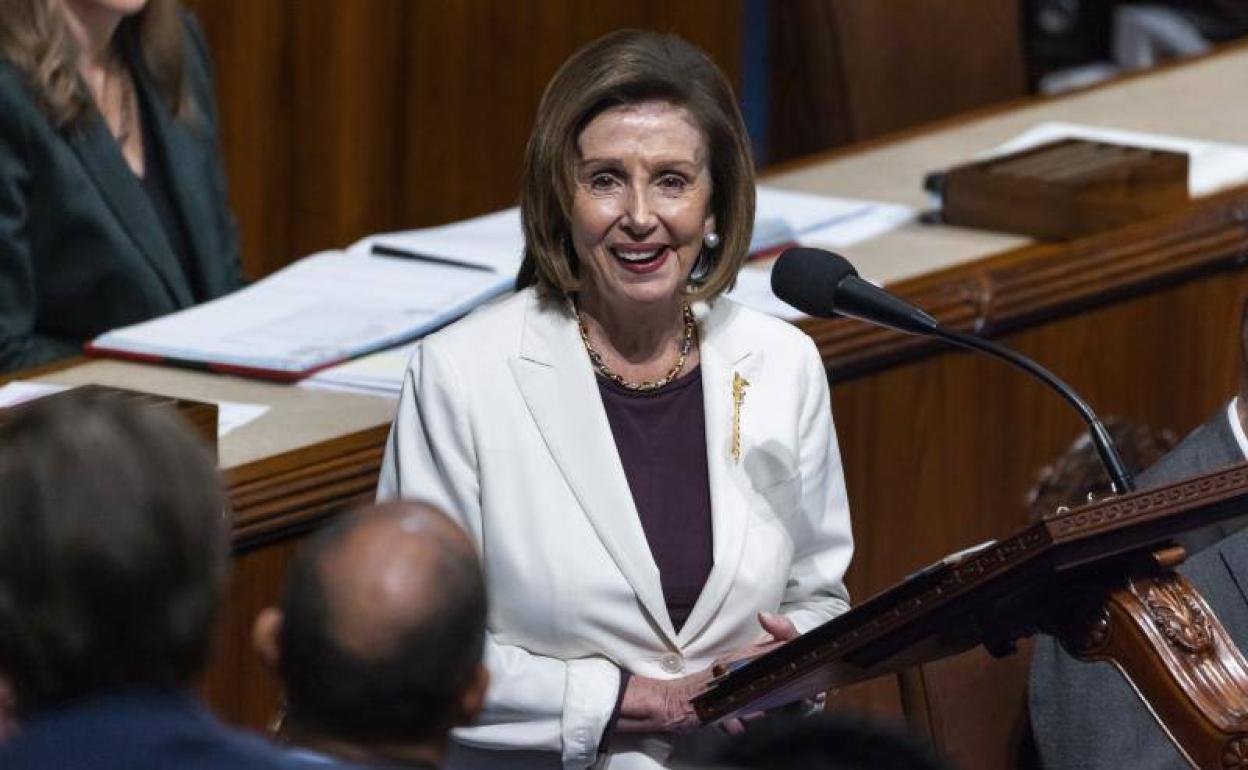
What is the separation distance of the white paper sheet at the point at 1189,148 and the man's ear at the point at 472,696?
282 cm

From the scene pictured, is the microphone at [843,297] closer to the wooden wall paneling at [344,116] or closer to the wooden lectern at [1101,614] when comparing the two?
the wooden lectern at [1101,614]

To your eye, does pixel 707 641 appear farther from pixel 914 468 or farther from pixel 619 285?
pixel 914 468

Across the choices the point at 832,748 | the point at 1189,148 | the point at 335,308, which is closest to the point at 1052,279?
the point at 1189,148

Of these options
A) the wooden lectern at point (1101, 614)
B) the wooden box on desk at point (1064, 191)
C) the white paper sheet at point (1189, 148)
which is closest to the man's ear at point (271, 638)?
the wooden lectern at point (1101, 614)

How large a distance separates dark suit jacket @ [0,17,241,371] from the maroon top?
4.07 feet

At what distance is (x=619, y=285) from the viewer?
2.71 metres

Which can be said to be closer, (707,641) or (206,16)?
(707,641)

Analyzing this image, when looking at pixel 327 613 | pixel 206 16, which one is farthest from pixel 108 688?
pixel 206 16

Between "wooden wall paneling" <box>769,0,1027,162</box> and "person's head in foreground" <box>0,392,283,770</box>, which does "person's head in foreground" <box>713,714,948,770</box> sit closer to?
"person's head in foreground" <box>0,392,283,770</box>

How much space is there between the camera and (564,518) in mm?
2660

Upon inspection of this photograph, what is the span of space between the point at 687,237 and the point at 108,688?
4.19 feet

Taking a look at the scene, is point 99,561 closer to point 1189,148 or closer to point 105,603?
point 105,603

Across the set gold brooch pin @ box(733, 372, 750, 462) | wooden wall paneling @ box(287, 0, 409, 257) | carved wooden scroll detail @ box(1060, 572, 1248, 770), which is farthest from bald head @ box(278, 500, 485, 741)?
wooden wall paneling @ box(287, 0, 409, 257)

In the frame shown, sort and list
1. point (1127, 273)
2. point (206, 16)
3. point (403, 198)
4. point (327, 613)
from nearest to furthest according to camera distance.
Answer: point (327, 613) < point (1127, 273) < point (206, 16) < point (403, 198)
